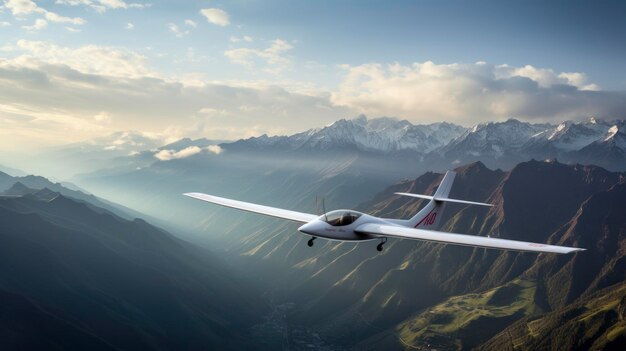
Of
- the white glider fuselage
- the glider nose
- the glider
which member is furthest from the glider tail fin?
the glider nose

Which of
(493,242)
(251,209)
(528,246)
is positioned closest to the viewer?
(528,246)

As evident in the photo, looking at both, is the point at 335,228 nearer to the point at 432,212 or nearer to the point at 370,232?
the point at 370,232

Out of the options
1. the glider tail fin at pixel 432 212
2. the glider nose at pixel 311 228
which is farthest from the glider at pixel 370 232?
the glider tail fin at pixel 432 212

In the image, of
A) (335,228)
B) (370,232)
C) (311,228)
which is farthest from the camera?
(335,228)

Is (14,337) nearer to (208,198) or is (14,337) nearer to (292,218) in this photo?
(208,198)

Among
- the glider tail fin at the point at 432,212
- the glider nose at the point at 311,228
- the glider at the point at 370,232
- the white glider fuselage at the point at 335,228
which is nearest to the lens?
the glider at the point at 370,232

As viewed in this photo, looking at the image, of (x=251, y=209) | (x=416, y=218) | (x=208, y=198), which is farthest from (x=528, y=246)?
(x=208, y=198)

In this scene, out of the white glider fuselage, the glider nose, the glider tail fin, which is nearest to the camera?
the glider nose

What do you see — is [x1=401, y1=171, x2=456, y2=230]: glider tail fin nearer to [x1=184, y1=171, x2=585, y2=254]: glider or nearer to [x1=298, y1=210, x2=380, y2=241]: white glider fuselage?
[x1=184, y1=171, x2=585, y2=254]: glider

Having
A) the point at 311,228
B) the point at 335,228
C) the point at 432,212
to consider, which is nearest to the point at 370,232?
the point at 335,228

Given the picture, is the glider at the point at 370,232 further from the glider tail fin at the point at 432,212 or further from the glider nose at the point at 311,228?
the glider tail fin at the point at 432,212

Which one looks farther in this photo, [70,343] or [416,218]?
[70,343]
